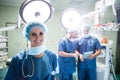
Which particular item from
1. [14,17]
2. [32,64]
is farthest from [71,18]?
[14,17]

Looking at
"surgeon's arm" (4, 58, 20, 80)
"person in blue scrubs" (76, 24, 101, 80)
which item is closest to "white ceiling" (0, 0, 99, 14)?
"person in blue scrubs" (76, 24, 101, 80)

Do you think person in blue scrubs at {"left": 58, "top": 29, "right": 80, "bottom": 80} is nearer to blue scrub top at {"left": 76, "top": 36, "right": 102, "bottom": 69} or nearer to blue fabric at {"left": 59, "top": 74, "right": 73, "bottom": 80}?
blue fabric at {"left": 59, "top": 74, "right": 73, "bottom": 80}

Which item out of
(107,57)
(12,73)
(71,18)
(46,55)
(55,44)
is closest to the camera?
(12,73)

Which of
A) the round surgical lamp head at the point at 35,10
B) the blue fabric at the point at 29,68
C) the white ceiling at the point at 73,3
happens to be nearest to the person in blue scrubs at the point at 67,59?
the blue fabric at the point at 29,68

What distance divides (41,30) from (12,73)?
0.48 metres

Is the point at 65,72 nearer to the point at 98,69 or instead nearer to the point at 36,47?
the point at 98,69

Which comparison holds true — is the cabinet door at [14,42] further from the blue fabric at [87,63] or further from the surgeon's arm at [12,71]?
the surgeon's arm at [12,71]

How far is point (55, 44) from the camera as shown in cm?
705

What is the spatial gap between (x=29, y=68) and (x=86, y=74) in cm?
196

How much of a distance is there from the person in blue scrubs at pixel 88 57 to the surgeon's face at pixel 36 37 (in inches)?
68.3

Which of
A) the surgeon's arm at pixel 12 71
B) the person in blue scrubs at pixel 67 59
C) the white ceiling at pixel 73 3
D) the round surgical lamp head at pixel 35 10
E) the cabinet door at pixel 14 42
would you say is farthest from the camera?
the cabinet door at pixel 14 42

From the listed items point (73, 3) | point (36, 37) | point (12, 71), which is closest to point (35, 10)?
point (36, 37)

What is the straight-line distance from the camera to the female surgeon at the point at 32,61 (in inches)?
57.1

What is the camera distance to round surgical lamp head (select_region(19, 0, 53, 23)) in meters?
1.32
